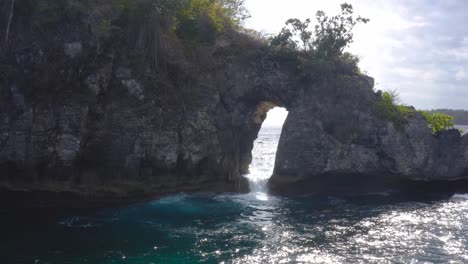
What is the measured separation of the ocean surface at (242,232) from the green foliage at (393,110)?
180 inches

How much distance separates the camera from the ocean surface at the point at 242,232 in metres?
11.4

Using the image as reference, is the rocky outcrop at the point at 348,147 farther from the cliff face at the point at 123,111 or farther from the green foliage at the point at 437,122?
the cliff face at the point at 123,111

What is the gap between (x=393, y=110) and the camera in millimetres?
21078

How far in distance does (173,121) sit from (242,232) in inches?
257

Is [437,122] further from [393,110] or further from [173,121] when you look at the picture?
[173,121]

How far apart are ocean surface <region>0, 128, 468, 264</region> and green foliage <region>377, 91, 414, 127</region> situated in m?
4.56

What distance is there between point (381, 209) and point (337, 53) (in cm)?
866

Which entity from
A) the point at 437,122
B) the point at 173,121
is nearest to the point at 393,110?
the point at 437,122

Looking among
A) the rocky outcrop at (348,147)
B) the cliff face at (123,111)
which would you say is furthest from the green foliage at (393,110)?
the cliff face at (123,111)

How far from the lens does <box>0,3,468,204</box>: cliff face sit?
15.9 meters

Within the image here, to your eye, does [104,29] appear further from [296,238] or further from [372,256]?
[372,256]

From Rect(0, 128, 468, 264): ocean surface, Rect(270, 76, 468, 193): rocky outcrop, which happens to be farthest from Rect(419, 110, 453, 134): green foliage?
Rect(0, 128, 468, 264): ocean surface

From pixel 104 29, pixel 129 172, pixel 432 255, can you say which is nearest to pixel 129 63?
pixel 104 29

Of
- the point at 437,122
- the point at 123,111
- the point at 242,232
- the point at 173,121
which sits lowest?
the point at 242,232
